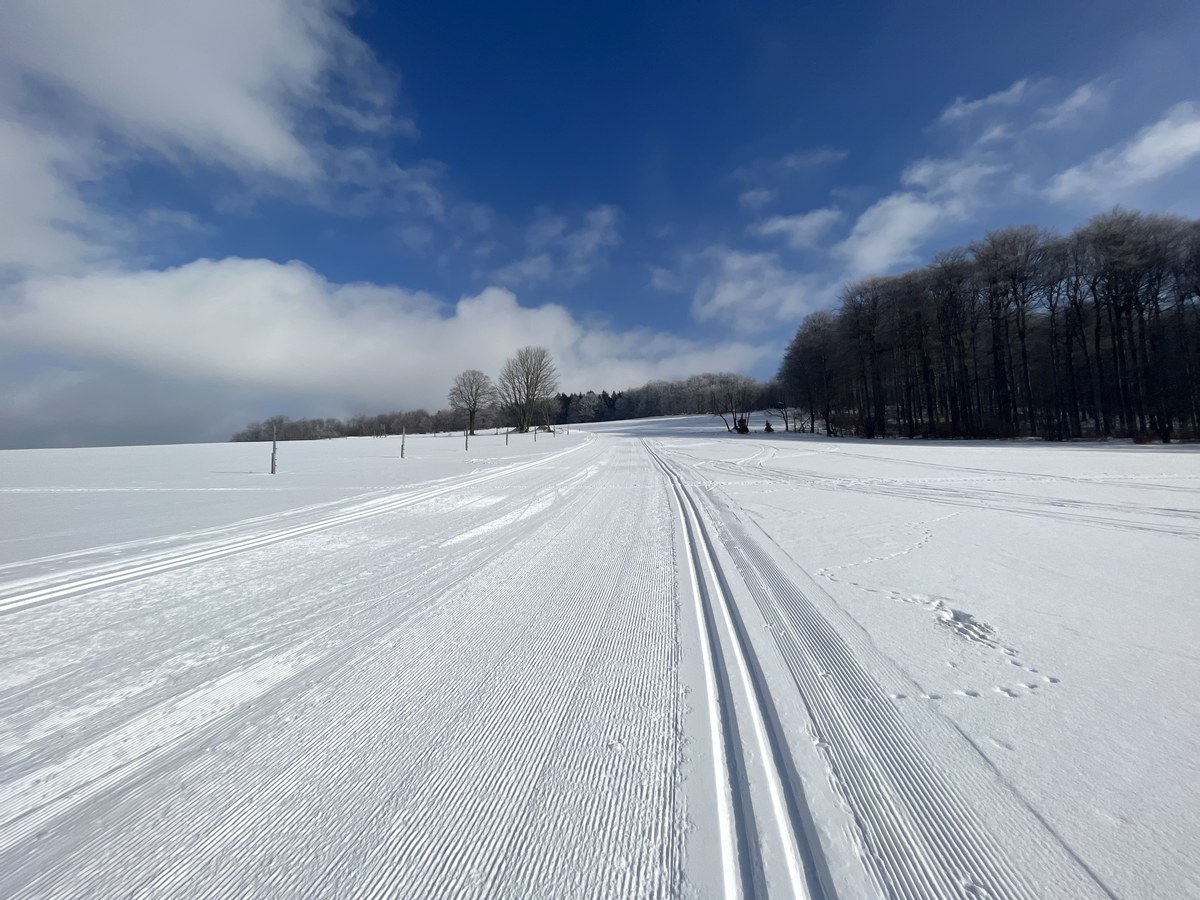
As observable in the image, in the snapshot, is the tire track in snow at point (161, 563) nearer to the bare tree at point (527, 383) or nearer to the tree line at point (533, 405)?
the tree line at point (533, 405)

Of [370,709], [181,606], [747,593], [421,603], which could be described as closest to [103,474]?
[181,606]

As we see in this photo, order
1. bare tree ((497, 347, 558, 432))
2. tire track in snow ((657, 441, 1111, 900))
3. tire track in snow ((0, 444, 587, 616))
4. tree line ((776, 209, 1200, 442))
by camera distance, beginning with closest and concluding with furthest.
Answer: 1. tire track in snow ((657, 441, 1111, 900))
2. tire track in snow ((0, 444, 587, 616))
3. tree line ((776, 209, 1200, 442))
4. bare tree ((497, 347, 558, 432))

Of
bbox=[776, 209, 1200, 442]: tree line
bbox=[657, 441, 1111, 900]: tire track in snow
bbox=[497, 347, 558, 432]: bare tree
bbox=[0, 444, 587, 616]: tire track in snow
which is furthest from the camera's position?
bbox=[497, 347, 558, 432]: bare tree

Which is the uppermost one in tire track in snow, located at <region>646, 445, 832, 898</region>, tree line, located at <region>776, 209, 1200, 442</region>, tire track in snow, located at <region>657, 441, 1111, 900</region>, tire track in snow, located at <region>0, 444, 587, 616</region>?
tree line, located at <region>776, 209, 1200, 442</region>

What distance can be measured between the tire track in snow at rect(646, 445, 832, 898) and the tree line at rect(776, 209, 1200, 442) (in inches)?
1229

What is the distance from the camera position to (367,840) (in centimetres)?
145

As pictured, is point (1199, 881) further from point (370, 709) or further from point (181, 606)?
point (181, 606)

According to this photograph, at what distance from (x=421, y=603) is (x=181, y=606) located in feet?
5.88

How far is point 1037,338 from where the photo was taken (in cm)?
3147

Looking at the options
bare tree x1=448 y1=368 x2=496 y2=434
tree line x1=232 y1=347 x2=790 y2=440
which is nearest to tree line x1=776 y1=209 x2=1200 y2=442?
tree line x1=232 y1=347 x2=790 y2=440

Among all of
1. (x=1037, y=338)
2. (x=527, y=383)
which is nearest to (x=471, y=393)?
(x=527, y=383)

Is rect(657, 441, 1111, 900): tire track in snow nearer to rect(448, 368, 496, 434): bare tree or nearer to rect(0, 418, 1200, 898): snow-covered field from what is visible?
rect(0, 418, 1200, 898): snow-covered field

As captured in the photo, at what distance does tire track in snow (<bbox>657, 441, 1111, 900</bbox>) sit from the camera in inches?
51.8

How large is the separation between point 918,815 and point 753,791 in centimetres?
54
